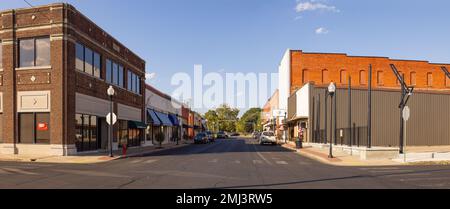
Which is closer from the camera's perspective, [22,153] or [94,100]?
[22,153]

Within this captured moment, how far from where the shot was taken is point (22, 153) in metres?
28.9

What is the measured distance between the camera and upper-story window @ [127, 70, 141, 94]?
44.2 meters

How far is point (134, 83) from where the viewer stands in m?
46.2

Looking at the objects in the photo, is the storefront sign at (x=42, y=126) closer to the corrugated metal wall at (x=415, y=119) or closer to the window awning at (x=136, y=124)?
the window awning at (x=136, y=124)

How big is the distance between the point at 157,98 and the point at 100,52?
2238 centimetres

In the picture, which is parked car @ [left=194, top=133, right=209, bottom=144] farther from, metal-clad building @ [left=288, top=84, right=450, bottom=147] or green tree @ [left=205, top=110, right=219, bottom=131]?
green tree @ [left=205, top=110, right=219, bottom=131]

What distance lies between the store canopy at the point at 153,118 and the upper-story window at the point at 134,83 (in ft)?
15.3

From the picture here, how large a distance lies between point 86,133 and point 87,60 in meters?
5.62

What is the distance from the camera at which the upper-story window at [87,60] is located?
30812mm

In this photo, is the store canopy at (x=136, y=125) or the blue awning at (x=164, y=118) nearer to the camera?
the store canopy at (x=136, y=125)

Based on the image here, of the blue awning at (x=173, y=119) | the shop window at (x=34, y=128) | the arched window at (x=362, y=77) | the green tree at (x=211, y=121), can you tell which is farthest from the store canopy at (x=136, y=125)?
the green tree at (x=211, y=121)
